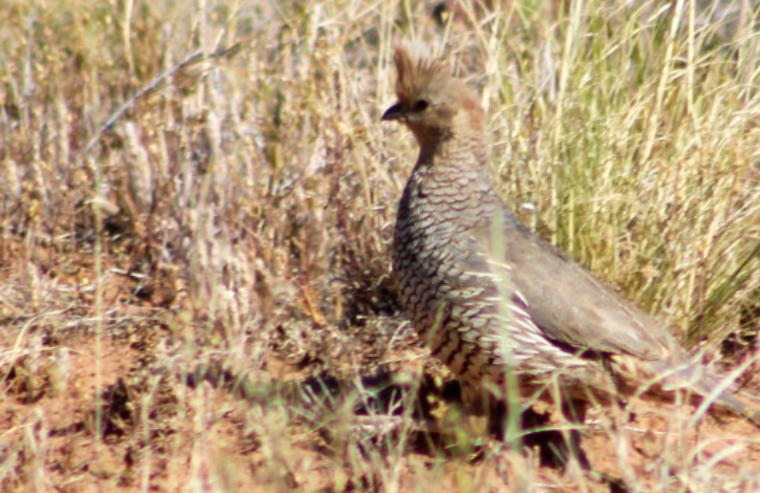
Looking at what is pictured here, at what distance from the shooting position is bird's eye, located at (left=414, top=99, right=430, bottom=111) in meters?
4.33

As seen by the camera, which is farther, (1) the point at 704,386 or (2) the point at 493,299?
(2) the point at 493,299

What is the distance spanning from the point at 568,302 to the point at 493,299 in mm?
249

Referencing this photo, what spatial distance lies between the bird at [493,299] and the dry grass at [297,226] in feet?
0.65

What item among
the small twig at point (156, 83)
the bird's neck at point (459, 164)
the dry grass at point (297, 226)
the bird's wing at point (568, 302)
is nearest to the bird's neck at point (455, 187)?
the bird's neck at point (459, 164)

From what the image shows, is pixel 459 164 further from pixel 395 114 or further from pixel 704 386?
pixel 704 386

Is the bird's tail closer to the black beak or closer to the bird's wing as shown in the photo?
the bird's wing

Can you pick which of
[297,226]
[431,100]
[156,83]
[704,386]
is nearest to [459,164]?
[431,100]

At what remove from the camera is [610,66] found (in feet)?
16.6

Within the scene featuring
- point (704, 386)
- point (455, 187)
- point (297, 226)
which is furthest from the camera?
point (297, 226)

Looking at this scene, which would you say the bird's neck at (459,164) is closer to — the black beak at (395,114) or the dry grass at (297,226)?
the black beak at (395,114)

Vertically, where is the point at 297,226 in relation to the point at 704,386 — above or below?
above

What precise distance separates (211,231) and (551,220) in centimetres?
132

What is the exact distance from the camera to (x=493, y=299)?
3969mm

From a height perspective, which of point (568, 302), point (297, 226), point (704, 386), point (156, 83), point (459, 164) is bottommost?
point (704, 386)
